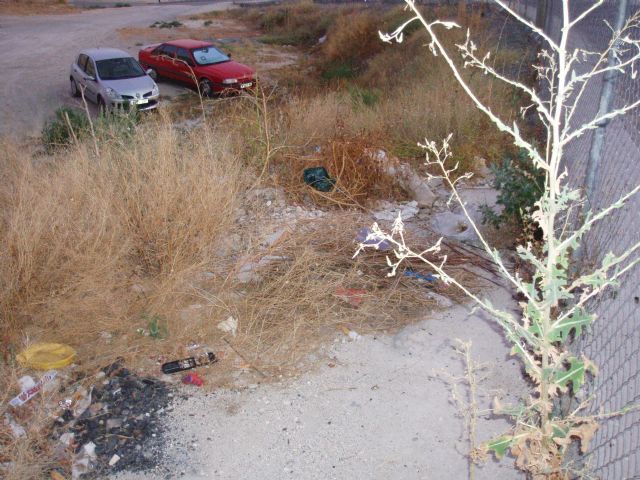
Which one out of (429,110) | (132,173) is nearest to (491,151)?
(429,110)

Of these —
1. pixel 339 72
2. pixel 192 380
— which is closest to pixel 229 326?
pixel 192 380

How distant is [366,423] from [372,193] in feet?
11.8

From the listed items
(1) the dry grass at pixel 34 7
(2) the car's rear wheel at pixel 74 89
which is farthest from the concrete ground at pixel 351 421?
(1) the dry grass at pixel 34 7

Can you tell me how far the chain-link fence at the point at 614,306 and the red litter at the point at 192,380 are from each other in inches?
95.1

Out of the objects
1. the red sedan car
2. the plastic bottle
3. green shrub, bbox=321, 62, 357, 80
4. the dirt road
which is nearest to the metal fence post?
the plastic bottle

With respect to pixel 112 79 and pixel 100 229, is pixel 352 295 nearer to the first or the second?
pixel 100 229

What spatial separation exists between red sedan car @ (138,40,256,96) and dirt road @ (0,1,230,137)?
692 mm

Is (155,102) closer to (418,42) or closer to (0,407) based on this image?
(418,42)

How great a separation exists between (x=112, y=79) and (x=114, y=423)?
12.1m

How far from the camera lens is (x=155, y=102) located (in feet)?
47.8

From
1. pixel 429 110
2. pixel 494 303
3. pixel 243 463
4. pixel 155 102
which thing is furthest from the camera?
pixel 155 102

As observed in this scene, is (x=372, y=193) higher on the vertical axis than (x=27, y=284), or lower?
lower

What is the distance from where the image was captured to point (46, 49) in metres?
23.3

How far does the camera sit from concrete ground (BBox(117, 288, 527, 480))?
3340 millimetres
